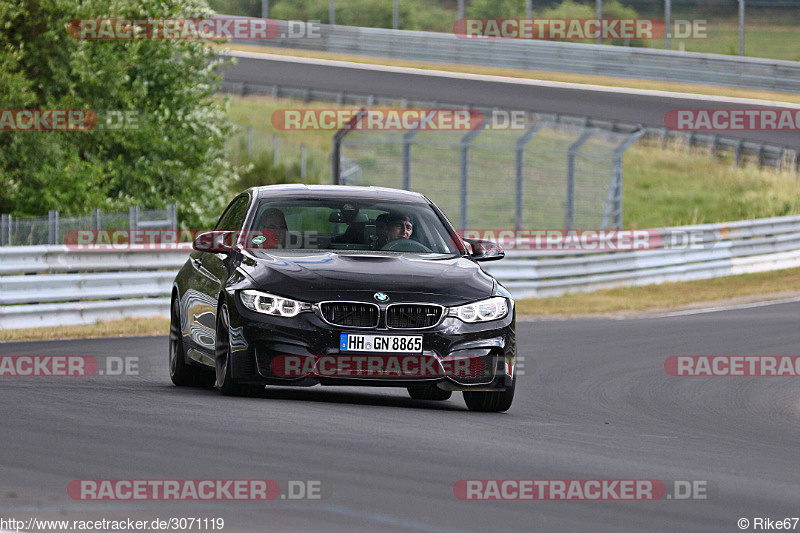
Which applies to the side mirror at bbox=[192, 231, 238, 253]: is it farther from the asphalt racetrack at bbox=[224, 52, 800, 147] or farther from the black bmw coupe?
the asphalt racetrack at bbox=[224, 52, 800, 147]

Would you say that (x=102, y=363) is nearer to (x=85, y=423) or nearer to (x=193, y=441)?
(x=85, y=423)

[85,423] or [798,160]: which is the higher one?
[85,423]

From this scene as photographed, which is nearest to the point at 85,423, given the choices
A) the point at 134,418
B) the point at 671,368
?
the point at 134,418

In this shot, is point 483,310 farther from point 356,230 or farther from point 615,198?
point 615,198

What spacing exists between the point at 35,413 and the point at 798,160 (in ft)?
125

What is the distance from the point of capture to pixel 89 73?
26.7m

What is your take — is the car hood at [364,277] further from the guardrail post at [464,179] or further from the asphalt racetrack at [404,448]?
the guardrail post at [464,179]

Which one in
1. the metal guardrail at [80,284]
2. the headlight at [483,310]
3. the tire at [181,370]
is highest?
the headlight at [483,310]

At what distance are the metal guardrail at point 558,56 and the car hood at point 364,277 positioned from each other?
35.8 meters

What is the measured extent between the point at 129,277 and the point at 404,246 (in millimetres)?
8943

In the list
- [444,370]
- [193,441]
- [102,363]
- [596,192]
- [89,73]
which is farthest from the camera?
[596,192]

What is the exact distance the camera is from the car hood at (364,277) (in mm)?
9844

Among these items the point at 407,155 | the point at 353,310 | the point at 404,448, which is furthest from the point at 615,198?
the point at 404,448

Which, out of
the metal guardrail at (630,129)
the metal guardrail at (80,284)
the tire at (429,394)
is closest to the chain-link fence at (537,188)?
the metal guardrail at (80,284)
